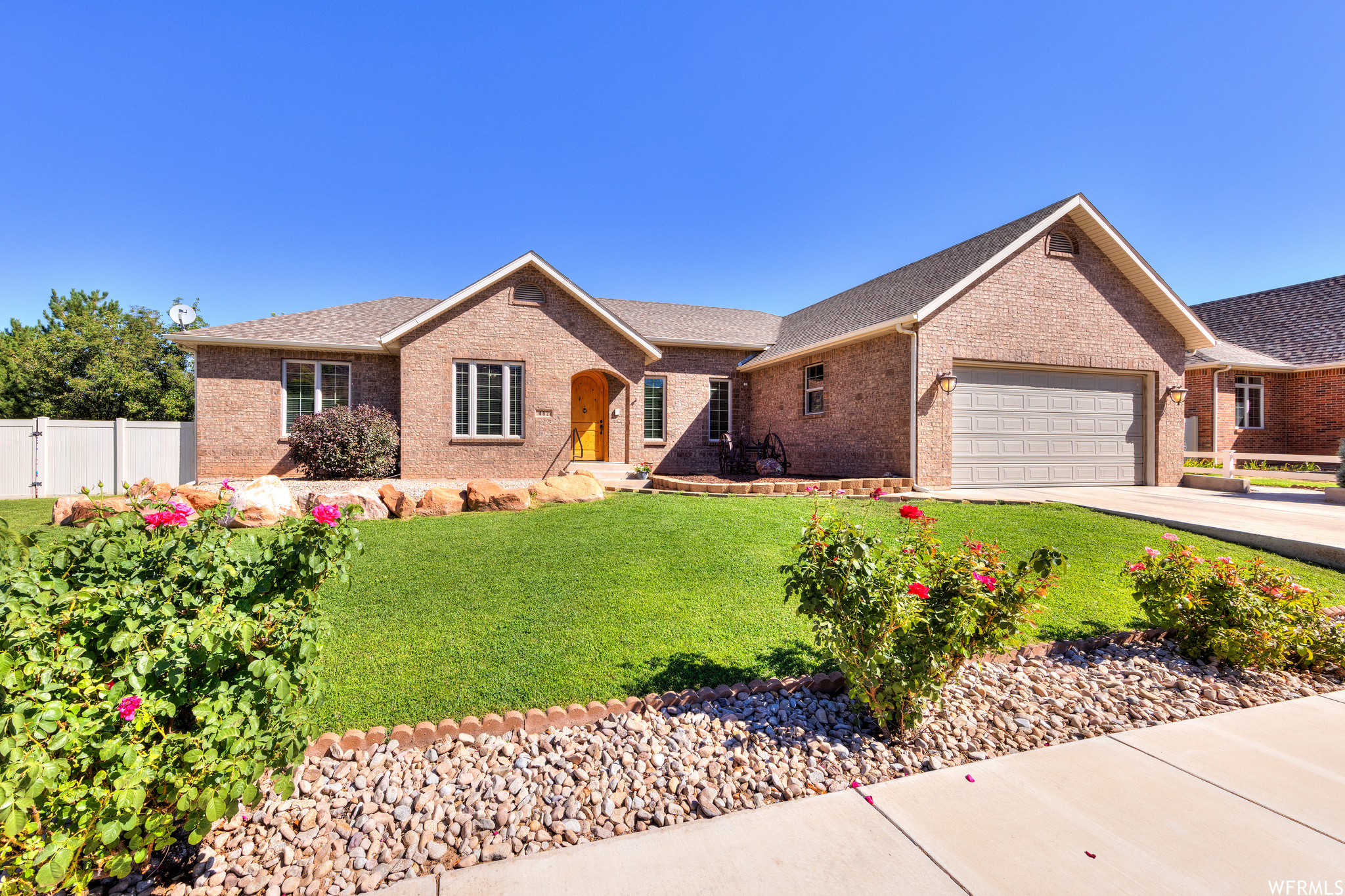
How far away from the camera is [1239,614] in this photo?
3.87m

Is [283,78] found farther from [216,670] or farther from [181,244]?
[181,244]

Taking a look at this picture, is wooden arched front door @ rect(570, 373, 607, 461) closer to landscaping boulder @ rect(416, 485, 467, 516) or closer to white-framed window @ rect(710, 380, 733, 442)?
white-framed window @ rect(710, 380, 733, 442)

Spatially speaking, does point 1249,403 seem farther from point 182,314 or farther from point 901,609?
point 182,314

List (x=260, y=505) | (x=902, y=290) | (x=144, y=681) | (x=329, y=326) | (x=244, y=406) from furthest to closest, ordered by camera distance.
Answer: (x=329, y=326) < (x=244, y=406) < (x=902, y=290) < (x=260, y=505) < (x=144, y=681)

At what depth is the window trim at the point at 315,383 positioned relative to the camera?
1388cm

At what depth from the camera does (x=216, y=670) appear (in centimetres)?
206

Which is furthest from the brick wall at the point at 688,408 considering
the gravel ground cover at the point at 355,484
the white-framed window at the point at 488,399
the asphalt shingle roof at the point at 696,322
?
the gravel ground cover at the point at 355,484

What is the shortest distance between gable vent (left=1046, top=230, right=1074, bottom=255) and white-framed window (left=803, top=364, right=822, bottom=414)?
5572mm

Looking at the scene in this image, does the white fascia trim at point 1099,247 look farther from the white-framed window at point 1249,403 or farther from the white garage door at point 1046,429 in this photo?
the white-framed window at point 1249,403

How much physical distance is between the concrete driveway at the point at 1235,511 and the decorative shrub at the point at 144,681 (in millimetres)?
9859

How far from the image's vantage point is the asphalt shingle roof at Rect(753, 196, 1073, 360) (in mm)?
11609

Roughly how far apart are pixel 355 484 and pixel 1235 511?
16526mm

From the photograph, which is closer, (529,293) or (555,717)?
(555,717)

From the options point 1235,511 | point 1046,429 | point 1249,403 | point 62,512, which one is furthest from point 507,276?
point 1249,403
